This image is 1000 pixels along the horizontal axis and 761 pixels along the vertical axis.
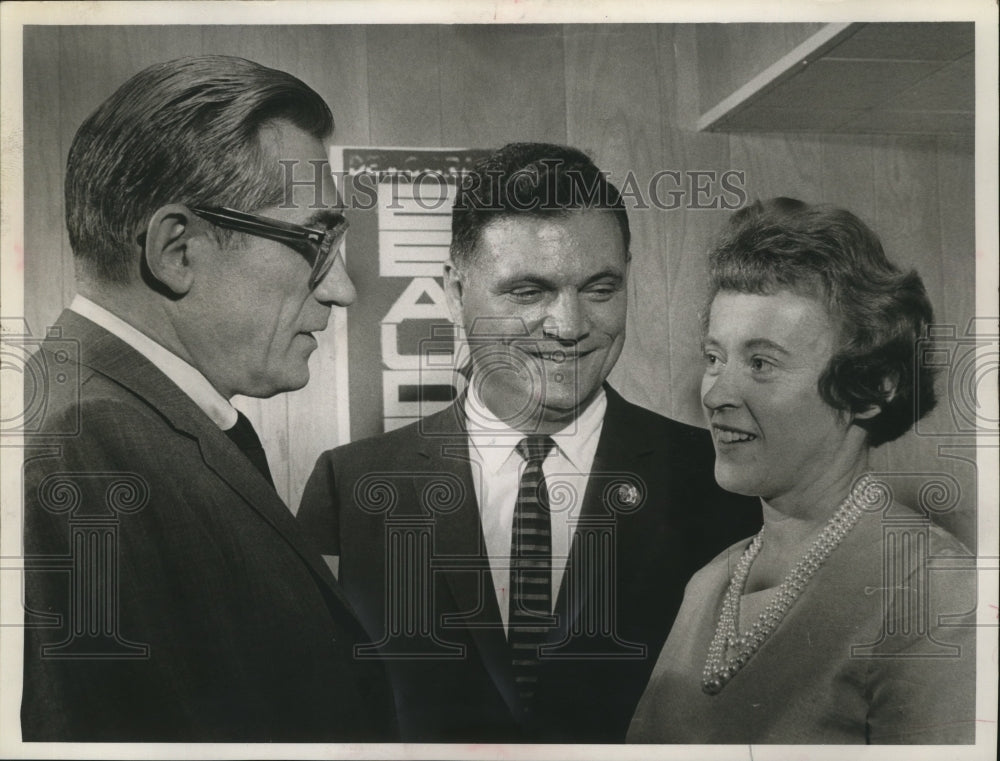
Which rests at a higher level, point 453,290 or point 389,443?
point 453,290

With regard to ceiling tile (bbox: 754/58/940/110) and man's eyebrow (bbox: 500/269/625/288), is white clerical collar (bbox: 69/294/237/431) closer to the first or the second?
man's eyebrow (bbox: 500/269/625/288)

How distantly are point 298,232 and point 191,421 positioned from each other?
0.32 meters

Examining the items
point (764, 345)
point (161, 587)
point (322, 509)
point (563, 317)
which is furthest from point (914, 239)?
point (161, 587)

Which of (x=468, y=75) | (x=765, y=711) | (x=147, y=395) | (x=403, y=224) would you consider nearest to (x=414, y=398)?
(x=403, y=224)

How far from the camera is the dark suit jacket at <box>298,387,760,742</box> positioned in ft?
4.59

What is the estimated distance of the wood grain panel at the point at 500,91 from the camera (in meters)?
1.40

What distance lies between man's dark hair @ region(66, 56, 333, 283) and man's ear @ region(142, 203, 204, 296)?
2 centimetres

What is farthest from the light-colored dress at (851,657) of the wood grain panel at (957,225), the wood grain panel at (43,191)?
the wood grain panel at (43,191)

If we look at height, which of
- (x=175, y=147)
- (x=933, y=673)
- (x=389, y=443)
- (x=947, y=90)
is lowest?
(x=933, y=673)

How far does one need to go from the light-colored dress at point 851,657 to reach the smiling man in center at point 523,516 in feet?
0.15

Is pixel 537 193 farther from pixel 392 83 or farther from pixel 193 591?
pixel 193 591

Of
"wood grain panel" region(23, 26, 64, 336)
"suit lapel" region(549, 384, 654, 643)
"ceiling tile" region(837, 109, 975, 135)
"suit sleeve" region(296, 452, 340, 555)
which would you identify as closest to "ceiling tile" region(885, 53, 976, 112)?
"ceiling tile" region(837, 109, 975, 135)

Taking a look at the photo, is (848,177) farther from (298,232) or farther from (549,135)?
(298,232)

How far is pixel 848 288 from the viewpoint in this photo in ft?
4.52
